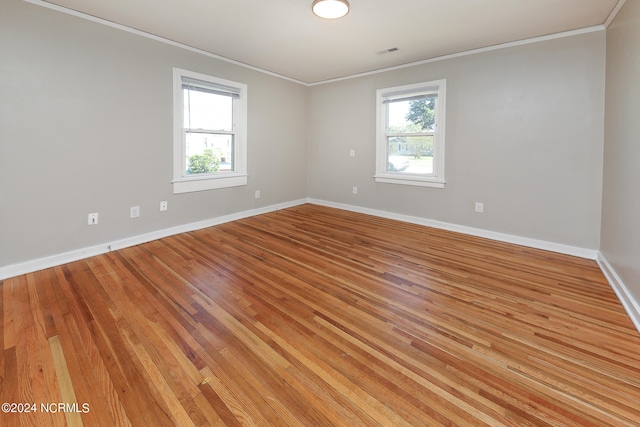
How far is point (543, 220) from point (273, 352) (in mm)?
3499

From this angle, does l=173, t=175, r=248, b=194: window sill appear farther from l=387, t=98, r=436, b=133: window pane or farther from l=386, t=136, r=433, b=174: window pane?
l=387, t=98, r=436, b=133: window pane

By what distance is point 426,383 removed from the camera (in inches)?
56.0

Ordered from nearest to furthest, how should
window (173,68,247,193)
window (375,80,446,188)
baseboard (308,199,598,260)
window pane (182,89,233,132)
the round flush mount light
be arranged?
the round flush mount light < baseboard (308,199,598,260) < window (173,68,247,193) < window pane (182,89,233,132) < window (375,80,446,188)

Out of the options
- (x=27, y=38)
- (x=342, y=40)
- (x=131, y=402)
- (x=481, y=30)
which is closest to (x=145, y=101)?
(x=27, y=38)

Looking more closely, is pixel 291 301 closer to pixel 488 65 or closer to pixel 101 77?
pixel 101 77

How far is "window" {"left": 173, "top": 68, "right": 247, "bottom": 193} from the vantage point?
146 inches

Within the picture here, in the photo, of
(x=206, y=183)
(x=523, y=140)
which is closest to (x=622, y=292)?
(x=523, y=140)

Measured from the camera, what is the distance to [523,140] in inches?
135

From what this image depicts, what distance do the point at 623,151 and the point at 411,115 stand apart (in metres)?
2.50

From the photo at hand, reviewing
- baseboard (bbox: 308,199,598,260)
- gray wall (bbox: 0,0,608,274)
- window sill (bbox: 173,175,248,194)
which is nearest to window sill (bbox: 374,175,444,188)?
gray wall (bbox: 0,0,608,274)

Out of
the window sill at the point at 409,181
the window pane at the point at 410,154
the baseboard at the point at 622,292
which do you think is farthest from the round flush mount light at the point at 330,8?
the baseboard at the point at 622,292

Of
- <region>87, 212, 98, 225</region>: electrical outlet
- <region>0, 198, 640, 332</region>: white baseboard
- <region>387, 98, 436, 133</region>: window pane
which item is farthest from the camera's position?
<region>387, 98, 436, 133</region>: window pane

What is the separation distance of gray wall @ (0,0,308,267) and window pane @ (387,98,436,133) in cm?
266

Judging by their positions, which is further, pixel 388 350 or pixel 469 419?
pixel 388 350
